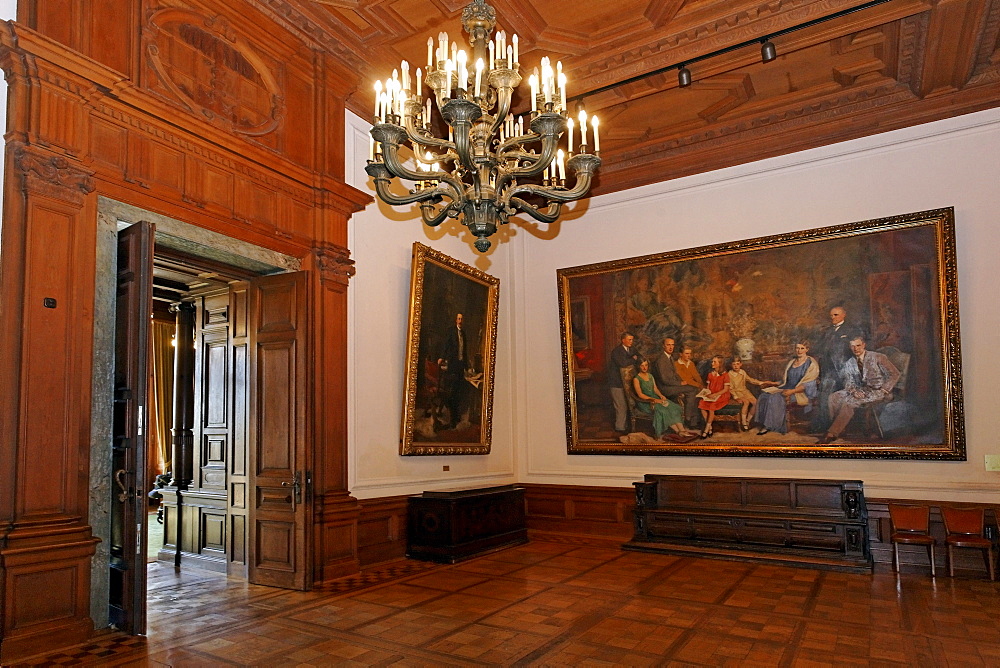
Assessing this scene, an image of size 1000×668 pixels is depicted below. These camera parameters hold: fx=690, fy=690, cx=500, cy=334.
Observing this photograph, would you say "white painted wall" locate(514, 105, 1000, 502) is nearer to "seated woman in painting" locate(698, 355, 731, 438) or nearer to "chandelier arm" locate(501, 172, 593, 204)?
"seated woman in painting" locate(698, 355, 731, 438)

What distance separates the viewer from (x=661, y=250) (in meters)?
9.20

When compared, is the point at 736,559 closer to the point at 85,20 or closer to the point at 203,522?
the point at 203,522

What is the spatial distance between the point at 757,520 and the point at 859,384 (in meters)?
1.89

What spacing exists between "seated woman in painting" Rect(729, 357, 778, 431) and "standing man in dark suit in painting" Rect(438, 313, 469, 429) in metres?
3.32

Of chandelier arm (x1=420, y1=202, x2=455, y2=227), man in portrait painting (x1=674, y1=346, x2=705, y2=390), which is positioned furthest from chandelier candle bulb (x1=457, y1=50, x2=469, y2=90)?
man in portrait painting (x1=674, y1=346, x2=705, y2=390)

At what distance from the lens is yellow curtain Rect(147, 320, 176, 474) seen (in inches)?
585

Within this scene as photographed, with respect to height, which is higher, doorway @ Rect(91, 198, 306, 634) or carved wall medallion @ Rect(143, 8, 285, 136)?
carved wall medallion @ Rect(143, 8, 285, 136)

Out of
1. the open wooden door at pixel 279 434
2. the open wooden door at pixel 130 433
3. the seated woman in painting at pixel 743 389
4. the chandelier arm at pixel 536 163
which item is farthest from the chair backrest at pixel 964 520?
the open wooden door at pixel 130 433

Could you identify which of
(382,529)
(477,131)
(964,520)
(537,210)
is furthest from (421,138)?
(964,520)

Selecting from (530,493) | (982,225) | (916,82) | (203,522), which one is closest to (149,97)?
(203,522)

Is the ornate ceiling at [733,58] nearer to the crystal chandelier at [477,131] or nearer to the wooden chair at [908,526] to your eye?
the crystal chandelier at [477,131]

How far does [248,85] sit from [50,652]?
472 centimetres

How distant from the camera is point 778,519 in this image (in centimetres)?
755

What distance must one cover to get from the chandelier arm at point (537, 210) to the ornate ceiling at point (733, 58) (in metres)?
2.84
